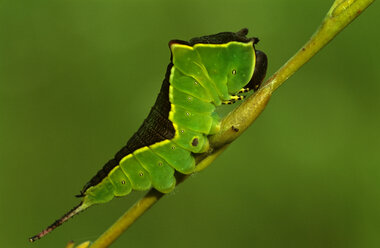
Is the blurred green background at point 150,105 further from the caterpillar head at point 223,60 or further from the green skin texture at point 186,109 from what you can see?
the caterpillar head at point 223,60

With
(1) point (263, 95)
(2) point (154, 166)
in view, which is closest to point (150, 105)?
(2) point (154, 166)

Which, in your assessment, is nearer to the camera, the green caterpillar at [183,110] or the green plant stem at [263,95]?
the green plant stem at [263,95]

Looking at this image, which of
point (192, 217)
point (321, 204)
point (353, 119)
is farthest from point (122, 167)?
point (353, 119)

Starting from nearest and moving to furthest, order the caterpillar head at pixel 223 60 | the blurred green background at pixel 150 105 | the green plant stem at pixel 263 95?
the green plant stem at pixel 263 95 → the caterpillar head at pixel 223 60 → the blurred green background at pixel 150 105

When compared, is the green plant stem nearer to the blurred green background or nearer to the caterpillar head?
the caterpillar head

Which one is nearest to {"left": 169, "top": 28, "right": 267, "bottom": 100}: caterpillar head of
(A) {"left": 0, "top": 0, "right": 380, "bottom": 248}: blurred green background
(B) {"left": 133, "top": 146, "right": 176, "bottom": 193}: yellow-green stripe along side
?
(B) {"left": 133, "top": 146, "right": 176, "bottom": 193}: yellow-green stripe along side

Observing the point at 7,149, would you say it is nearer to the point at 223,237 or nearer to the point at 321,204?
the point at 223,237

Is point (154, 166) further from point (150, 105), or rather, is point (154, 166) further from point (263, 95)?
point (150, 105)

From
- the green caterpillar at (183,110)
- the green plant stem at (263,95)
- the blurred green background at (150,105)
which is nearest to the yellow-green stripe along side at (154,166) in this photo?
the green caterpillar at (183,110)
